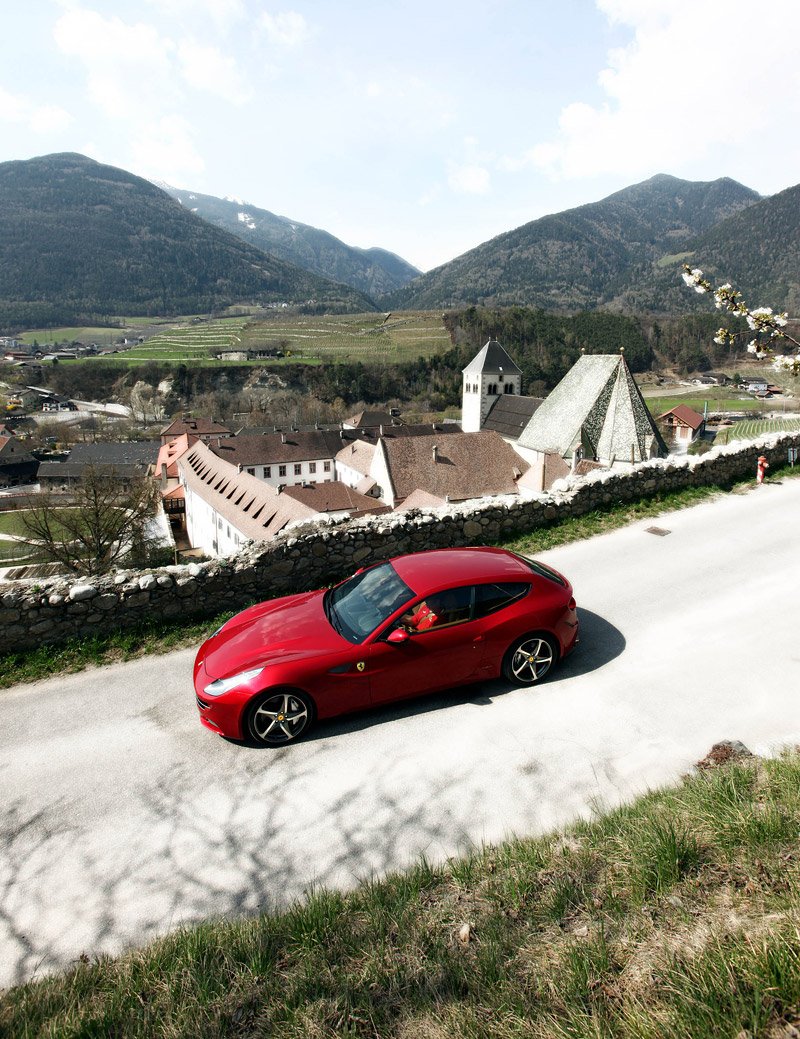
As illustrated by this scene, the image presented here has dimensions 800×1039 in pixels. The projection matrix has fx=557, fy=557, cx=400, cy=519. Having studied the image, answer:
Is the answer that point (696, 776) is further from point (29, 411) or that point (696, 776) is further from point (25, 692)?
point (29, 411)

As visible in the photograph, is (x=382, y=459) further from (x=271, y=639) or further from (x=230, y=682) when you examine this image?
(x=230, y=682)

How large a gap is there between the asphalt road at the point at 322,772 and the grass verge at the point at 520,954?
1.49ft

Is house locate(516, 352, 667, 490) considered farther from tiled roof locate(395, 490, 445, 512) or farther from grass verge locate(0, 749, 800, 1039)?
grass verge locate(0, 749, 800, 1039)

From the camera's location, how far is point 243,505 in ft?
153

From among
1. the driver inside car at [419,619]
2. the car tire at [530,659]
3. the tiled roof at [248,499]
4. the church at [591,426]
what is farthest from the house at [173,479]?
the car tire at [530,659]

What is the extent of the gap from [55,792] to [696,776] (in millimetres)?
5540

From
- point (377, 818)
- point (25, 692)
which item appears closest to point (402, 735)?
point (377, 818)

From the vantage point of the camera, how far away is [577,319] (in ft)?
563

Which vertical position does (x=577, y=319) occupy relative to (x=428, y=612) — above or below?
above

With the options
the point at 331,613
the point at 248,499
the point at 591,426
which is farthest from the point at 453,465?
the point at 331,613

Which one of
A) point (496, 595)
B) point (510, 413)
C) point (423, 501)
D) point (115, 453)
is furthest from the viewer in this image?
point (115, 453)

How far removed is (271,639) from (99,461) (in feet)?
318

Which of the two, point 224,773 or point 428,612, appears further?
point 428,612

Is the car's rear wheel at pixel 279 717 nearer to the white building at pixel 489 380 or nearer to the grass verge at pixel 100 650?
the grass verge at pixel 100 650
